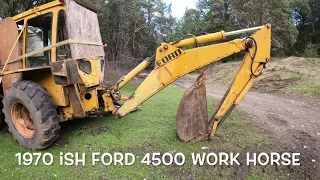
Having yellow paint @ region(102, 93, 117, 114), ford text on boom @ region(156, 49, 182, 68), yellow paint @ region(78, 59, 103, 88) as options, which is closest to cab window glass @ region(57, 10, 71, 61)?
yellow paint @ region(78, 59, 103, 88)

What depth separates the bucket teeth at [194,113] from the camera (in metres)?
4.74

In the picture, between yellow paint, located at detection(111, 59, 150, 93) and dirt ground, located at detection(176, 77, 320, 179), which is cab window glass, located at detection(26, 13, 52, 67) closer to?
yellow paint, located at detection(111, 59, 150, 93)

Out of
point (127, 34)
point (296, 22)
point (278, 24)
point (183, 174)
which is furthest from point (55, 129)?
point (296, 22)

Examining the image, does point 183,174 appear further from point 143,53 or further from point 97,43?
point 143,53

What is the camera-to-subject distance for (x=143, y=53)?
22078 mm

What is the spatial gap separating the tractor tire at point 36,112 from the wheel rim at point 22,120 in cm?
1

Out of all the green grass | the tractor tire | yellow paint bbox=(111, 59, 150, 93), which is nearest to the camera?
the green grass

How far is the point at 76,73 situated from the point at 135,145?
147 cm

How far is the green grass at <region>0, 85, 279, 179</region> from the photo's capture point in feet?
12.5

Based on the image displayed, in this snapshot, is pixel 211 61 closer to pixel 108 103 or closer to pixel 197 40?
pixel 197 40

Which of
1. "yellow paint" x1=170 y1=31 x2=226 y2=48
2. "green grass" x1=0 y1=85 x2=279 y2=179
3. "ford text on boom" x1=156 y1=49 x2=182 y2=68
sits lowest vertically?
"green grass" x1=0 y1=85 x2=279 y2=179

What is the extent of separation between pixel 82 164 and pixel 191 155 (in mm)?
1579

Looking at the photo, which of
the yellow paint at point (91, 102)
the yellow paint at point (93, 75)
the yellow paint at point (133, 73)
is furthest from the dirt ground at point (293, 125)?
the yellow paint at point (93, 75)

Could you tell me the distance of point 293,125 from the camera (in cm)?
607
